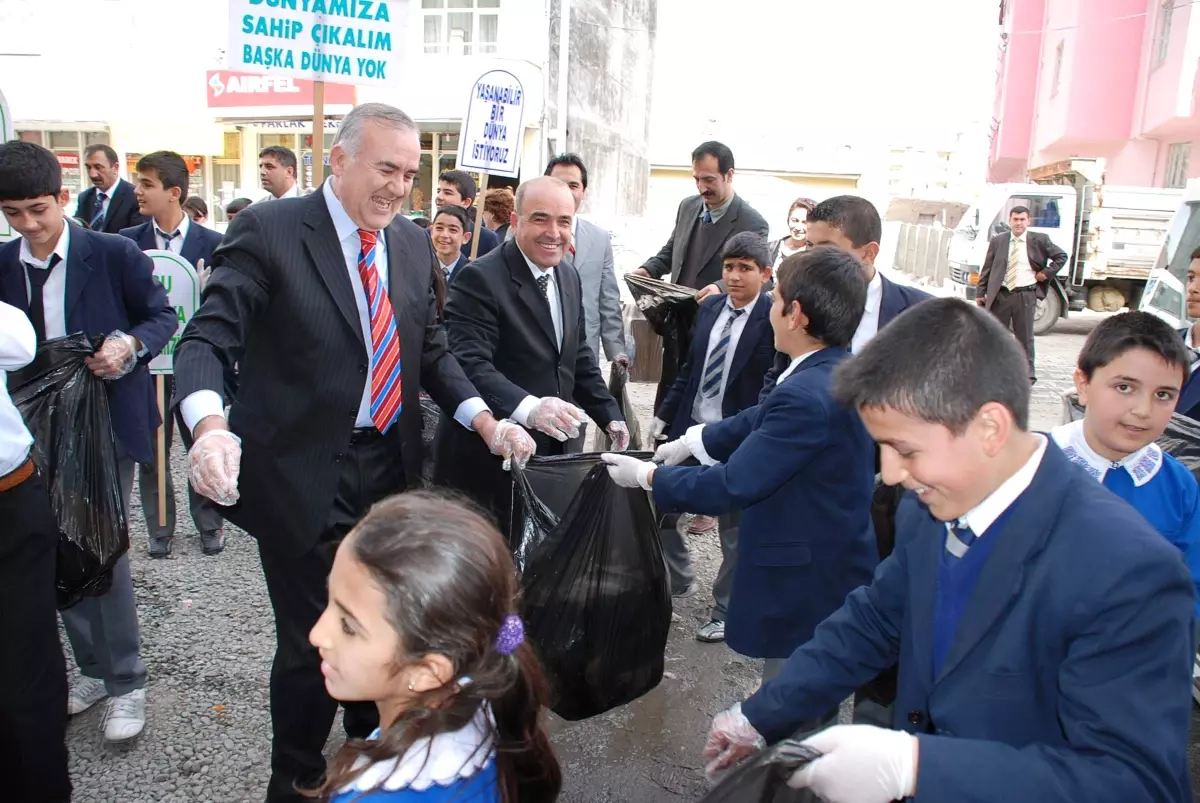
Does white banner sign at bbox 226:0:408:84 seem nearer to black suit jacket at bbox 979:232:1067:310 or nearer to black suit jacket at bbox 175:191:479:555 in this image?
black suit jacket at bbox 175:191:479:555

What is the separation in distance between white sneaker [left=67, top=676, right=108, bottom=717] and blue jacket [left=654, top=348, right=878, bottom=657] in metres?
2.22

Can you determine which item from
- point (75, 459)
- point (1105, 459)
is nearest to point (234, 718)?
point (75, 459)

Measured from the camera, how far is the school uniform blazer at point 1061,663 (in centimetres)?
118

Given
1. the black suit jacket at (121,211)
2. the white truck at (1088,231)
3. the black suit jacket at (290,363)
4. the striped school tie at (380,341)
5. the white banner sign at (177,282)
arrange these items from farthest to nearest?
the white truck at (1088,231) < the black suit jacket at (121,211) < the white banner sign at (177,282) < the striped school tie at (380,341) < the black suit jacket at (290,363)

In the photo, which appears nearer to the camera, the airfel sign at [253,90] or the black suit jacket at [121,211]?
the black suit jacket at [121,211]

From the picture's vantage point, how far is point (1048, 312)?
14.0 m

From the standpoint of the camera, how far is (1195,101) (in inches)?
616

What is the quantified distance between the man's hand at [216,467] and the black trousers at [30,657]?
0.65 meters

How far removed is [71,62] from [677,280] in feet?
64.6

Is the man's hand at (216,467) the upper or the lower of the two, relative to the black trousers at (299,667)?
upper

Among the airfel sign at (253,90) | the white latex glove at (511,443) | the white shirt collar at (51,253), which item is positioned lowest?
the white latex glove at (511,443)

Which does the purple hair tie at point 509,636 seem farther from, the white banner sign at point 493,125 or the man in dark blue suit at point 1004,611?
the white banner sign at point 493,125

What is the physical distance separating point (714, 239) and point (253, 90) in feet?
52.7

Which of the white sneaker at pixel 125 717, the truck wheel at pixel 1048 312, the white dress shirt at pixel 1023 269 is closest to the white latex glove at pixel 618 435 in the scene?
the white sneaker at pixel 125 717
